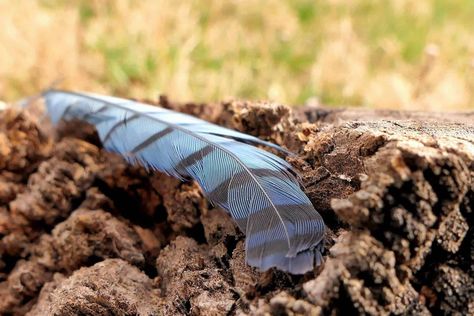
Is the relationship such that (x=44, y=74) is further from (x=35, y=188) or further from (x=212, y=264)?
(x=212, y=264)

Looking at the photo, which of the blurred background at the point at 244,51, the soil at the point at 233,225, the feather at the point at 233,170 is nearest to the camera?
the soil at the point at 233,225

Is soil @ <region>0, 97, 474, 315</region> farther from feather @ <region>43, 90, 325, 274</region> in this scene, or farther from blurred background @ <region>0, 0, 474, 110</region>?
blurred background @ <region>0, 0, 474, 110</region>

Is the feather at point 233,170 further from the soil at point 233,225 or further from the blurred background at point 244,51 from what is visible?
the blurred background at point 244,51

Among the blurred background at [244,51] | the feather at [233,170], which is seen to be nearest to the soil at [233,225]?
the feather at [233,170]

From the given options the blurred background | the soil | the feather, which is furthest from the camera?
the blurred background

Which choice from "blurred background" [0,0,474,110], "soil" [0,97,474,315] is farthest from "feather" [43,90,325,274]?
"blurred background" [0,0,474,110]

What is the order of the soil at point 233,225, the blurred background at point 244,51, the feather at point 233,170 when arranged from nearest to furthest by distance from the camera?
1. the soil at point 233,225
2. the feather at point 233,170
3. the blurred background at point 244,51

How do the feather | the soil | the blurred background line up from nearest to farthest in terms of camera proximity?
the soil < the feather < the blurred background
